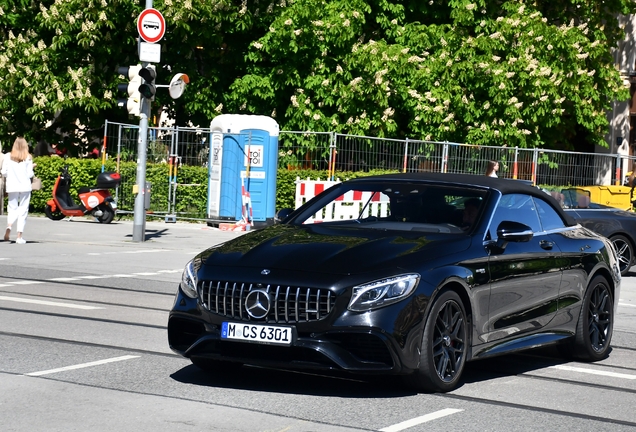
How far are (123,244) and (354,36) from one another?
38.6ft

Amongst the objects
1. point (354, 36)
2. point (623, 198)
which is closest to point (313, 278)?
point (623, 198)

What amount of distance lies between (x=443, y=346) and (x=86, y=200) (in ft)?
64.0

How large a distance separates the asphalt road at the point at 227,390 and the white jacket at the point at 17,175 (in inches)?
326

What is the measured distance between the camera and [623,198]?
25.1 m

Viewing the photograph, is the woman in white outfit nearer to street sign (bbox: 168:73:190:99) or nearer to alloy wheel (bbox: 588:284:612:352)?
street sign (bbox: 168:73:190:99)

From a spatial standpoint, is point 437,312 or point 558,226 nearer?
point 437,312

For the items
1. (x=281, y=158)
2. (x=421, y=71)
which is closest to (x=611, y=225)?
(x=281, y=158)

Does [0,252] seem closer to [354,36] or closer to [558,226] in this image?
[558,226]

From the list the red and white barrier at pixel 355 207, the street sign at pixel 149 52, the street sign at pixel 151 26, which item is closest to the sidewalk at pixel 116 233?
the street sign at pixel 149 52

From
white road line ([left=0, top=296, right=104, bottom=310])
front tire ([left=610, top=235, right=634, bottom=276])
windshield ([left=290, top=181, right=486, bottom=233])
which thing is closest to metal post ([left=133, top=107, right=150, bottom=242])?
front tire ([left=610, top=235, right=634, bottom=276])

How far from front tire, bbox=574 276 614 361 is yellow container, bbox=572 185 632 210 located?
1460 cm

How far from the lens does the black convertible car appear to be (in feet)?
23.8

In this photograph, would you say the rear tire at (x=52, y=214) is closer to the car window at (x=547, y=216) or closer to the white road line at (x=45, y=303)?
the white road line at (x=45, y=303)

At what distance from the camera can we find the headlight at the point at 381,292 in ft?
23.8
